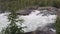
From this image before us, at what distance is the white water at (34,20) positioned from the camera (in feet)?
14.3

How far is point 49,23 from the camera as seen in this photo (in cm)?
436

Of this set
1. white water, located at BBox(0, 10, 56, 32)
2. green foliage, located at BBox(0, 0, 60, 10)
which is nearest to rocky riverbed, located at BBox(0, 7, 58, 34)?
white water, located at BBox(0, 10, 56, 32)

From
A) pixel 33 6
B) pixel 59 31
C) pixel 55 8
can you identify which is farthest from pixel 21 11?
pixel 59 31

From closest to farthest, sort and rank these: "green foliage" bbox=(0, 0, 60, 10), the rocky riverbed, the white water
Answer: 1. the rocky riverbed
2. the white water
3. "green foliage" bbox=(0, 0, 60, 10)

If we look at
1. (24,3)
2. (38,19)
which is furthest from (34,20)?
(24,3)

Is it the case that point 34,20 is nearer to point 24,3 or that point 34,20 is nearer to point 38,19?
point 38,19

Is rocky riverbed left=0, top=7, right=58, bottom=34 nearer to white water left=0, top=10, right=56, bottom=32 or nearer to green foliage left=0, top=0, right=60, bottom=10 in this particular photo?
white water left=0, top=10, right=56, bottom=32

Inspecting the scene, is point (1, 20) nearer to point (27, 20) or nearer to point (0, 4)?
point (27, 20)

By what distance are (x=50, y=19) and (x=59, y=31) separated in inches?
50.2

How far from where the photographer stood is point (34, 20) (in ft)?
15.5

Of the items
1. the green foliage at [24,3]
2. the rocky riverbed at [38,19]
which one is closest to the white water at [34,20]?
the rocky riverbed at [38,19]

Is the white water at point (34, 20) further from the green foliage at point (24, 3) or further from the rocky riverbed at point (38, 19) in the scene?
the green foliage at point (24, 3)

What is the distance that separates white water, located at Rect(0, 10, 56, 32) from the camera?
4.35m

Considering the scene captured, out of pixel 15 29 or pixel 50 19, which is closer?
pixel 15 29
